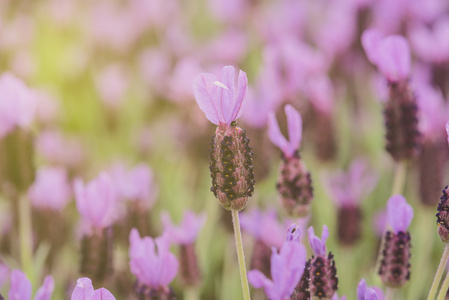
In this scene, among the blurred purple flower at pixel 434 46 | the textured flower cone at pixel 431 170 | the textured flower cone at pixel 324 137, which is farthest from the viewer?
the blurred purple flower at pixel 434 46

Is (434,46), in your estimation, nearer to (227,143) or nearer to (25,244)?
(227,143)

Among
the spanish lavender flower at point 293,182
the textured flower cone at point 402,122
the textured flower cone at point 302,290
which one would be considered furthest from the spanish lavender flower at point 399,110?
the textured flower cone at point 302,290

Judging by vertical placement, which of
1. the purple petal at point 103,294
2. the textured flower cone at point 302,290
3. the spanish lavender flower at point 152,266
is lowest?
the purple petal at point 103,294

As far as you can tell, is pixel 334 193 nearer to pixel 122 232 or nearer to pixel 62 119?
pixel 122 232

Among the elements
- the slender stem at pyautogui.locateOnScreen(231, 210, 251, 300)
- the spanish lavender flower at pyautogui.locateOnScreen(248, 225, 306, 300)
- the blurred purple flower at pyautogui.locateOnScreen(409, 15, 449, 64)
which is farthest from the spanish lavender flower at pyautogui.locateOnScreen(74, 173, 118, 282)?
the blurred purple flower at pyautogui.locateOnScreen(409, 15, 449, 64)

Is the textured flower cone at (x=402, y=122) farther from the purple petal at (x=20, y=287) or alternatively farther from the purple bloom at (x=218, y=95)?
the purple petal at (x=20, y=287)

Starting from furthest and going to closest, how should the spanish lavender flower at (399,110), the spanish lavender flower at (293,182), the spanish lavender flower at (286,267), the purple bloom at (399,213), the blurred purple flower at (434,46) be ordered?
the blurred purple flower at (434,46) < the spanish lavender flower at (399,110) < the spanish lavender flower at (293,182) < the purple bloom at (399,213) < the spanish lavender flower at (286,267)

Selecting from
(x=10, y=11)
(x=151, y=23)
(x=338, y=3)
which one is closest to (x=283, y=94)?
(x=338, y=3)

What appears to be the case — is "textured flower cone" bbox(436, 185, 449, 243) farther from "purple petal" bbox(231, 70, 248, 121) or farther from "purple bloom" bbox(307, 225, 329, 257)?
"purple petal" bbox(231, 70, 248, 121)

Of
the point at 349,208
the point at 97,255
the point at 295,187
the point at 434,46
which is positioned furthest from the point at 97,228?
the point at 434,46
